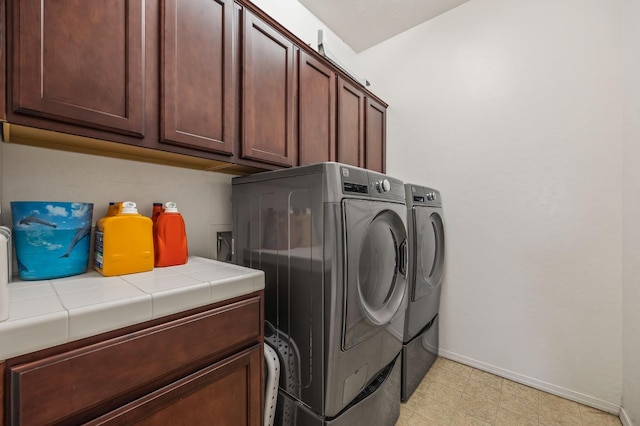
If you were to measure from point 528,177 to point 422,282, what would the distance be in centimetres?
A: 113

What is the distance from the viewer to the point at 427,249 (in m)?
1.99

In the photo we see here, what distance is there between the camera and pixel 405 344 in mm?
1731

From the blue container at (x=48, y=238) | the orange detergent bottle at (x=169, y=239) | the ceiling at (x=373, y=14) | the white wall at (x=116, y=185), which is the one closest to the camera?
the blue container at (x=48, y=238)

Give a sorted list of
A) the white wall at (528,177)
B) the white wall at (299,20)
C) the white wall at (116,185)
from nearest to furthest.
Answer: the white wall at (116,185) → the white wall at (528,177) → the white wall at (299,20)

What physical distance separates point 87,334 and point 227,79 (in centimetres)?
116

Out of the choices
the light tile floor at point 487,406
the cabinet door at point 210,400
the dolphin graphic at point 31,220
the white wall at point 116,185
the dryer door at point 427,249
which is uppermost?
the white wall at point 116,185

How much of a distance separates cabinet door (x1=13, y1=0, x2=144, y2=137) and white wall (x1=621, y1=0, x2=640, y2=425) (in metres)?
2.56

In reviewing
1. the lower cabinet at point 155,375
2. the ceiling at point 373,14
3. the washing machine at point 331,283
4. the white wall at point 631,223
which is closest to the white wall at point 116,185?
the washing machine at point 331,283

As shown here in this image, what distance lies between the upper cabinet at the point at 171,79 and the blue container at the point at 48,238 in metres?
0.30

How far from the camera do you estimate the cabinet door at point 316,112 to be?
5.57 ft

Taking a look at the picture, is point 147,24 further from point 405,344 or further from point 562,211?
point 562,211

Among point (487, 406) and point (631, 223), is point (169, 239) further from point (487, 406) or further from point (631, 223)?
point (631, 223)

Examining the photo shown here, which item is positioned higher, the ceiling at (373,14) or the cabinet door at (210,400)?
the ceiling at (373,14)

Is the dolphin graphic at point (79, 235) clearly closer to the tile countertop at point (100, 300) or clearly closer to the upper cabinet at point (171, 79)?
the tile countertop at point (100, 300)
